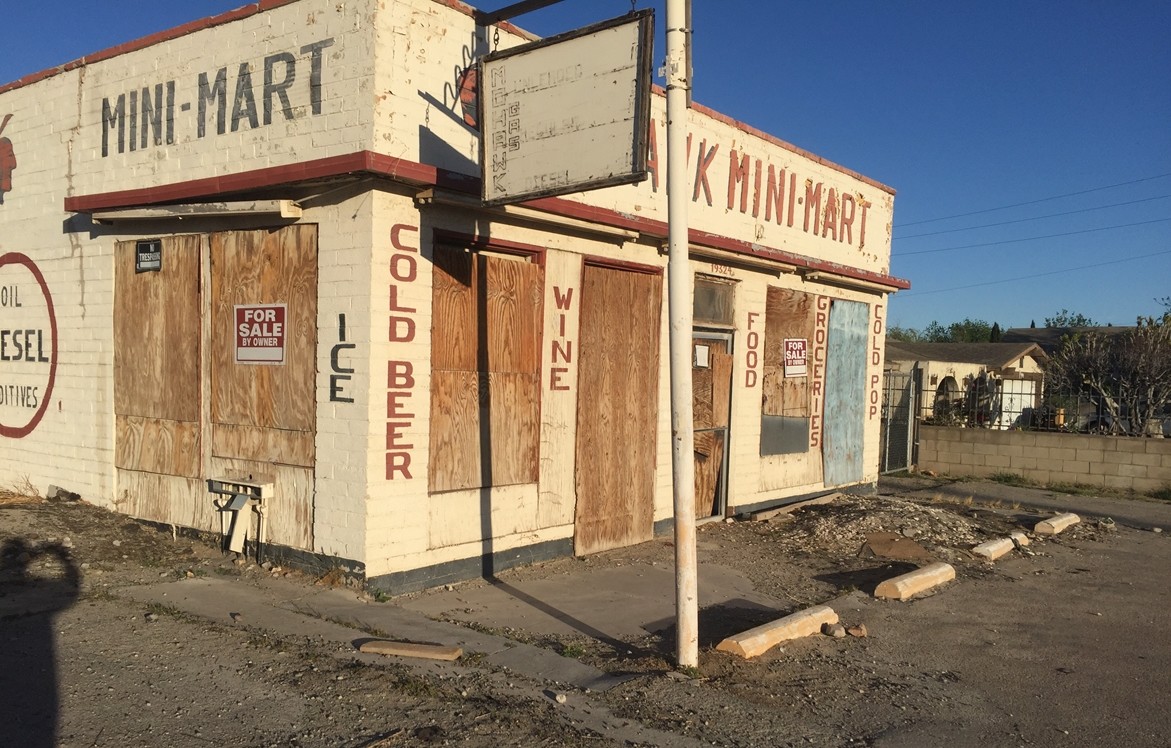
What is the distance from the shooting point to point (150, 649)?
19.1 ft

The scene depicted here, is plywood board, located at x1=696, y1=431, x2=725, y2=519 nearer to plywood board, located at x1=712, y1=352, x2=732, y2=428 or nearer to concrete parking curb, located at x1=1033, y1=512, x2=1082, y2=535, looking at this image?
plywood board, located at x1=712, y1=352, x2=732, y2=428

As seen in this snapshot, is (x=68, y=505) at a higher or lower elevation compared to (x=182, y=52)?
lower

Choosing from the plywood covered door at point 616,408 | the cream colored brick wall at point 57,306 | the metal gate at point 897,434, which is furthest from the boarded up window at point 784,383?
the cream colored brick wall at point 57,306

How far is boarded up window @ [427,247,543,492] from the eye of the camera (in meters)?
8.02

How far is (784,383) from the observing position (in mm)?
13125

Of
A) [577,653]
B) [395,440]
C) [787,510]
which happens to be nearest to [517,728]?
[577,653]

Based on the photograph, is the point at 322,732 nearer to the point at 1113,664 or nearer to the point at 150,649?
the point at 150,649

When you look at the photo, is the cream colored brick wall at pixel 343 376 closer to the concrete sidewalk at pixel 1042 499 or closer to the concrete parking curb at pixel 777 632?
the concrete parking curb at pixel 777 632

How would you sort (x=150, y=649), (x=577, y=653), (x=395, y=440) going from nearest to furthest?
(x=150, y=649)
(x=577, y=653)
(x=395, y=440)

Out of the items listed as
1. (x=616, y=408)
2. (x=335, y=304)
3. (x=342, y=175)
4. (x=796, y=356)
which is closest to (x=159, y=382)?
(x=335, y=304)

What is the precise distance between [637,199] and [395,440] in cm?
418

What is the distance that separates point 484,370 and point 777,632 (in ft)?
11.5

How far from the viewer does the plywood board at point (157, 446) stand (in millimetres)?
8672

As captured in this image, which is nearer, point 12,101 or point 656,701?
point 656,701
